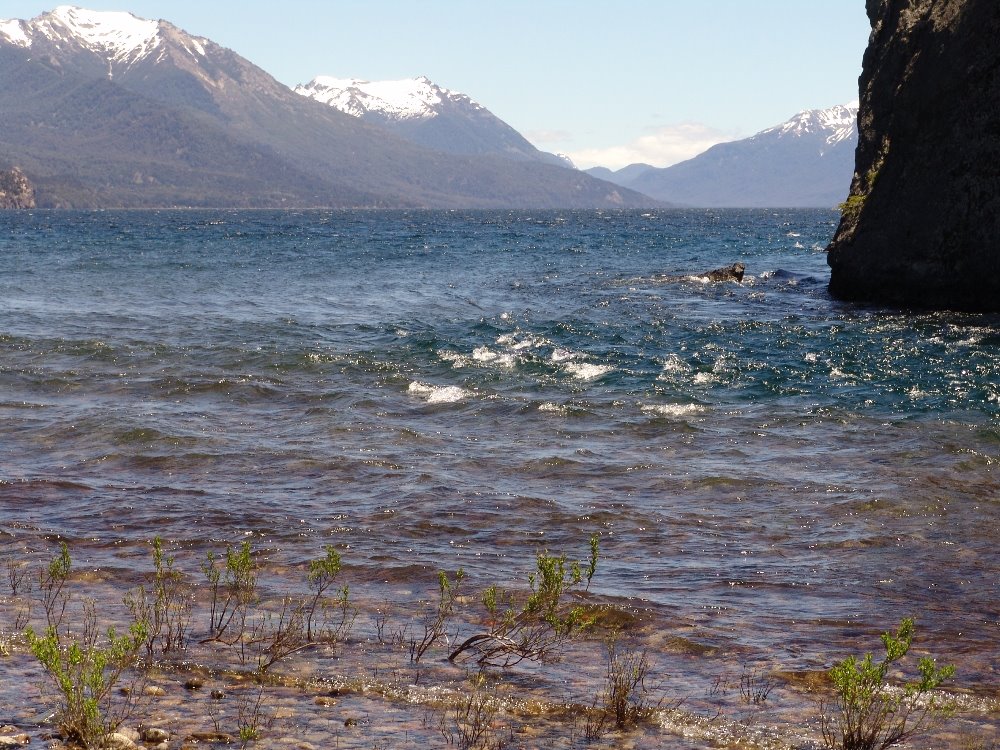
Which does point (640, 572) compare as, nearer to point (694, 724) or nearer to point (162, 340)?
point (694, 724)

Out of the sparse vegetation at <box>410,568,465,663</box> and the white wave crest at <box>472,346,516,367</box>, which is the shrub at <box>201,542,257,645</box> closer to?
the sparse vegetation at <box>410,568,465,663</box>

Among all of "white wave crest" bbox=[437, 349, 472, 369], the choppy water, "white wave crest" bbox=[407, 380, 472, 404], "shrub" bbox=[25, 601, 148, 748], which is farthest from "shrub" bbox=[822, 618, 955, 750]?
"white wave crest" bbox=[437, 349, 472, 369]

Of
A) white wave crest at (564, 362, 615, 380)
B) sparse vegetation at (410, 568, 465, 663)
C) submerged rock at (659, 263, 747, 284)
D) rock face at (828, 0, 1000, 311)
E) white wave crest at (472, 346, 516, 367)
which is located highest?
rock face at (828, 0, 1000, 311)

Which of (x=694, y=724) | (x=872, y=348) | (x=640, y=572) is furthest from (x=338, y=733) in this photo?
(x=872, y=348)

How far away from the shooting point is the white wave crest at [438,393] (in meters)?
19.7

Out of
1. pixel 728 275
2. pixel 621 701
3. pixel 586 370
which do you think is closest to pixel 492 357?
pixel 586 370

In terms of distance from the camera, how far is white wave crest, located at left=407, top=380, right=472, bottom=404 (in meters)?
19.7

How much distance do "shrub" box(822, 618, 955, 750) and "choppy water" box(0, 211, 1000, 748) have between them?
31.0 inches

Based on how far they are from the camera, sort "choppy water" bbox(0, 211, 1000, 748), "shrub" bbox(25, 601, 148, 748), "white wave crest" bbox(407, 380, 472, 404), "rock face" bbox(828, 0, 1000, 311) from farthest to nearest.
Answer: "rock face" bbox(828, 0, 1000, 311)
"white wave crest" bbox(407, 380, 472, 404)
"choppy water" bbox(0, 211, 1000, 748)
"shrub" bbox(25, 601, 148, 748)

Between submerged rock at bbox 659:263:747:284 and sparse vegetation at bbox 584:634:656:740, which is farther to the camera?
submerged rock at bbox 659:263:747:284

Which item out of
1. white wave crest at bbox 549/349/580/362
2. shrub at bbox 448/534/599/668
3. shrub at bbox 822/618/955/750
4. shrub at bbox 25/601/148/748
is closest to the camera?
shrub at bbox 25/601/148/748

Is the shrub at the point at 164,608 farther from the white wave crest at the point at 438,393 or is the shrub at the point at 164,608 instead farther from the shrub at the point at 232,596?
the white wave crest at the point at 438,393

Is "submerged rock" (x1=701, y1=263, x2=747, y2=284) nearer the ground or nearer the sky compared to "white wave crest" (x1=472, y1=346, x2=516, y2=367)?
nearer the sky

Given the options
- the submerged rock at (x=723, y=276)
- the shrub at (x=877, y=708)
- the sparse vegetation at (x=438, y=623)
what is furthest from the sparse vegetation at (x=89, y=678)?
the submerged rock at (x=723, y=276)
